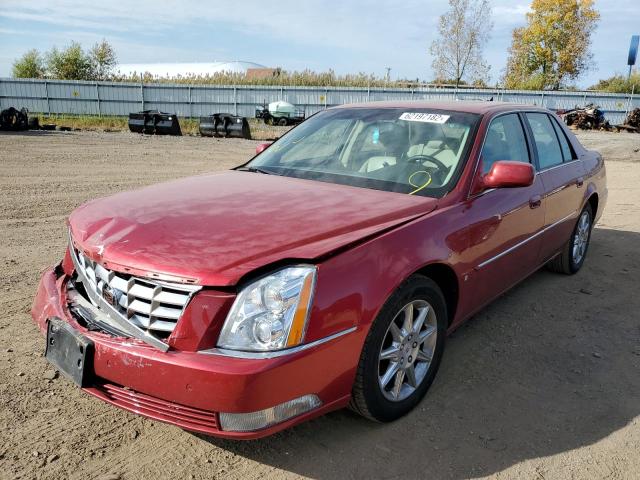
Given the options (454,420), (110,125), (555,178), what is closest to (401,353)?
(454,420)

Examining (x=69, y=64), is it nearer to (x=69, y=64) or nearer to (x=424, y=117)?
(x=69, y=64)

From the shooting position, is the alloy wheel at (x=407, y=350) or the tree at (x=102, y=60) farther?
the tree at (x=102, y=60)

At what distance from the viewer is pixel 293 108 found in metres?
29.7

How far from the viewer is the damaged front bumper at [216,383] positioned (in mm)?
2068

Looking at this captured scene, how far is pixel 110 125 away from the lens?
25.2 m

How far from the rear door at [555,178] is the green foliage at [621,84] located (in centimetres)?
4092

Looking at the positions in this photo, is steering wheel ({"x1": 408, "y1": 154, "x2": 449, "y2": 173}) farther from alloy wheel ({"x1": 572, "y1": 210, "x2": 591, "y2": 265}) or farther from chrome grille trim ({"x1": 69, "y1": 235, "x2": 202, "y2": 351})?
alloy wheel ({"x1": 572, "y1": 210, "x2": 591, "y2": 265})

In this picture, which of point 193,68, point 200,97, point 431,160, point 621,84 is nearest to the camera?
point 431,160

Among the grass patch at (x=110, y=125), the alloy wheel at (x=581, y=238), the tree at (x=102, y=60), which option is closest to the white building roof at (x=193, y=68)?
the tree at (x=102, y=60)

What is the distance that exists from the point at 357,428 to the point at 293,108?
28198 millimetres

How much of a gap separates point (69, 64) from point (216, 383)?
180 feet

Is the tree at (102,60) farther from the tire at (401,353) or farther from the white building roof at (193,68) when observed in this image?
the tire at (401,353)

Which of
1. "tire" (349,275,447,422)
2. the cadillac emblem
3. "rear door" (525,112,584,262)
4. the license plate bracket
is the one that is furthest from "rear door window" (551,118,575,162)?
the license plate bracket

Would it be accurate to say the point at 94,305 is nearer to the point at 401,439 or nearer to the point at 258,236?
the point at 258,236
